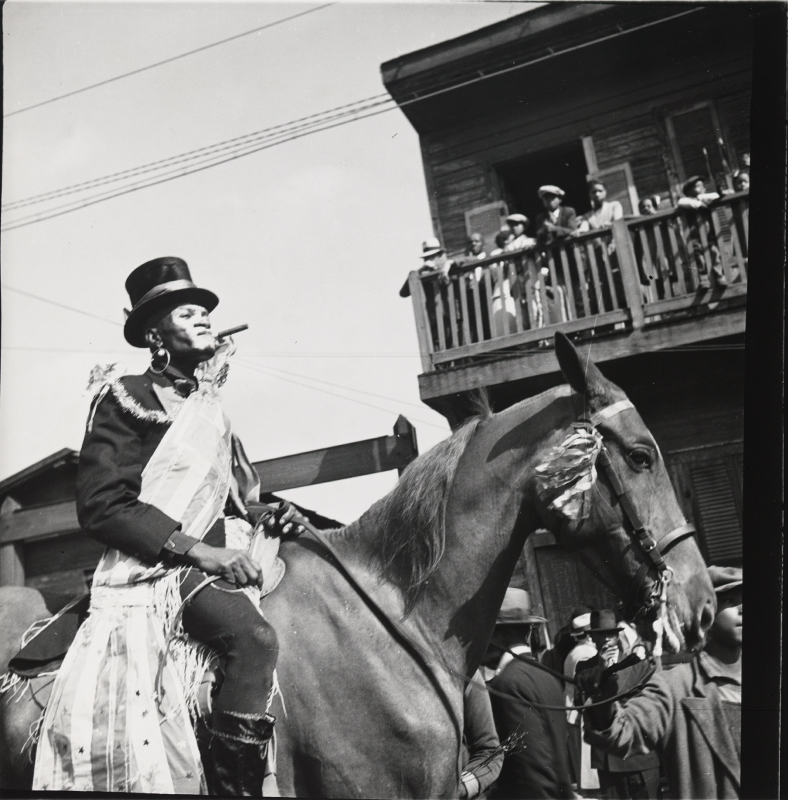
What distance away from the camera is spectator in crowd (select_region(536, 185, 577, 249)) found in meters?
6.42

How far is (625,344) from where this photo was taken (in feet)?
20.4

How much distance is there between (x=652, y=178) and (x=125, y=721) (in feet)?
26.4

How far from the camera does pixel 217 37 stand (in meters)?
3.94

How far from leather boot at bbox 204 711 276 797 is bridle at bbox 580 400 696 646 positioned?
1282 mm

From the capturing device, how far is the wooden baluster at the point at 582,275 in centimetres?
613

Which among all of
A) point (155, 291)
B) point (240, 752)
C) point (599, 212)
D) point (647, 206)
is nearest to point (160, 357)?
point (155, 291)

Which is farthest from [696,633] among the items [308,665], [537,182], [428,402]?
[537,182]

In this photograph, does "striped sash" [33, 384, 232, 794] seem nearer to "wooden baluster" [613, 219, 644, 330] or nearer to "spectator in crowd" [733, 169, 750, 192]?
"wooden baluster" [613, 219, 644, 330]

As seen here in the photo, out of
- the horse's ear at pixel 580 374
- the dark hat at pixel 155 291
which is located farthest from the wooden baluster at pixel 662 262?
the dark hat at pixel 155 291

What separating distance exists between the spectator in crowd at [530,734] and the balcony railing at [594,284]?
307 cm

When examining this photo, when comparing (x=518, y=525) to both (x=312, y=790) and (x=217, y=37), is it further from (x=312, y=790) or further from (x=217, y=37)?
(x=217, y=37)

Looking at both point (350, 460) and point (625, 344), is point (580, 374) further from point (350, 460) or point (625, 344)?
point (625, 344)

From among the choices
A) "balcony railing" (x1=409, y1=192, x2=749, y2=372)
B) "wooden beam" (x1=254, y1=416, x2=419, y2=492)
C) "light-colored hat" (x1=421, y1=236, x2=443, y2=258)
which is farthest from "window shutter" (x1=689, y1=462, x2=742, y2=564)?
"wooden beam" (x1=254, y1=416, x2=419, y2=492)

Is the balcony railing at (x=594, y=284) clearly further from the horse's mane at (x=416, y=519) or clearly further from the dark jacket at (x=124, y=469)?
the dark jacket at (x=124, y=469)
